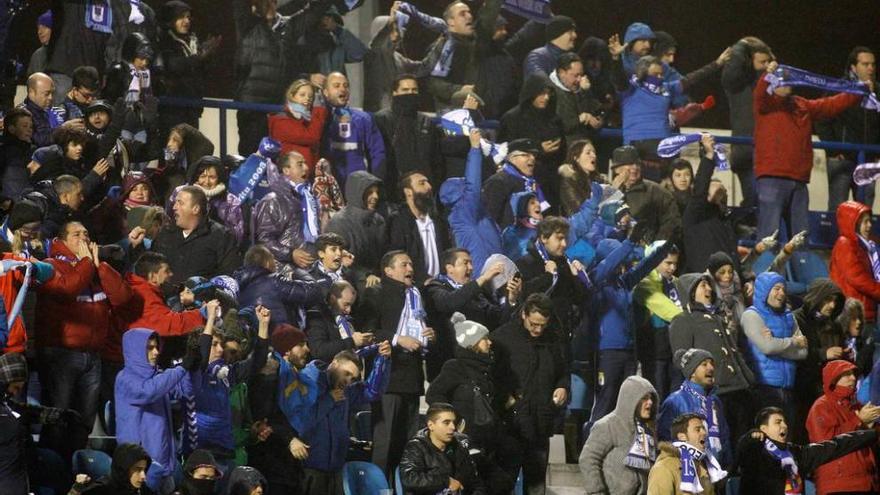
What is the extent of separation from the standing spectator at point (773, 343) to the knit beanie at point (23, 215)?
563 centimetres

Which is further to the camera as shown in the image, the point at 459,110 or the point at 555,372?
the point at 459,110

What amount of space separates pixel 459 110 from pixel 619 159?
1.37 m

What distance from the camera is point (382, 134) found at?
1688 centimetres

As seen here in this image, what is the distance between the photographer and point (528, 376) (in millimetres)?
14453

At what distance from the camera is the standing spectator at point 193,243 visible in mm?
14531

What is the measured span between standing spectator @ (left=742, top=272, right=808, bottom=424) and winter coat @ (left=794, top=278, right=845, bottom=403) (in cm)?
29

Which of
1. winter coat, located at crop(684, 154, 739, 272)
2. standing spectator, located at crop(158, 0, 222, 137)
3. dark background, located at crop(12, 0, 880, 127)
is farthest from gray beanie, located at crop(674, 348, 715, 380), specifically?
dark background, located at crop(12, 0, 880, 127)

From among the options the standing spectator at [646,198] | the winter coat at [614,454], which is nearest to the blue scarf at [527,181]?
the standing spectator at [646,198]

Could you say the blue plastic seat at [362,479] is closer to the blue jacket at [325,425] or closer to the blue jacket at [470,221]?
the blue jacket at [325,425]

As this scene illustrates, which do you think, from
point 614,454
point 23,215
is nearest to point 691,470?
point 614,454

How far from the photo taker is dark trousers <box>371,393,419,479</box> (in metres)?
14.3

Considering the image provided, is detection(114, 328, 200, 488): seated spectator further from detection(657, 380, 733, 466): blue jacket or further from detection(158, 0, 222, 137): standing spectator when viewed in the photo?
detection(158, 0, 222, 137): standing spectator

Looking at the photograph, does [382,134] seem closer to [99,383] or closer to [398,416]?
[398,416]

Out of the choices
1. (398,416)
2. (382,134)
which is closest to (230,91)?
(382,134)
